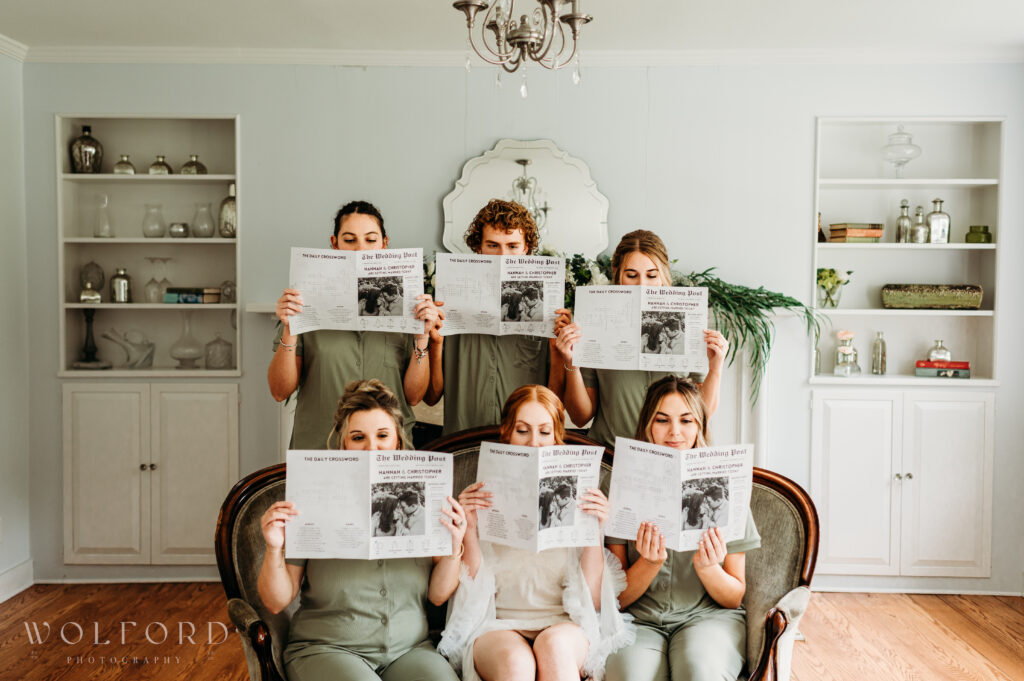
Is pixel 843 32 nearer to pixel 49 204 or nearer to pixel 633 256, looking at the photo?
pixel 633 256

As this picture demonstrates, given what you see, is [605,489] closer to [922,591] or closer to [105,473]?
[922,591]

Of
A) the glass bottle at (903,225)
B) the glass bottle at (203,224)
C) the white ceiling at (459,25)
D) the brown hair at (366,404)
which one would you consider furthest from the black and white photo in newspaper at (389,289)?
the glass bottle at (903,225)

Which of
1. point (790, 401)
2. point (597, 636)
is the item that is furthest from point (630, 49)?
point (597, 636)

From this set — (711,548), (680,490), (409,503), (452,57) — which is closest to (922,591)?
(711,548)

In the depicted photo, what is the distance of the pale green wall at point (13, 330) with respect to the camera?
11.7 feet

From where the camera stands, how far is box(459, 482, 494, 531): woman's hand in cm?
180

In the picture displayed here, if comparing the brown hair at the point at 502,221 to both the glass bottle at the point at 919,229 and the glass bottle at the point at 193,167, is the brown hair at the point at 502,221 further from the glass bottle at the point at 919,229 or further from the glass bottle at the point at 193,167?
the glass bottle at the point at 919,229

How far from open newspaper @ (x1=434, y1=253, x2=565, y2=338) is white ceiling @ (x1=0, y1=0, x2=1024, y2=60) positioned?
55.5 inches

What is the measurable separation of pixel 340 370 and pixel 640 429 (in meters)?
0.86

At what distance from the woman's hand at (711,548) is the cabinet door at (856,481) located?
2.10 m

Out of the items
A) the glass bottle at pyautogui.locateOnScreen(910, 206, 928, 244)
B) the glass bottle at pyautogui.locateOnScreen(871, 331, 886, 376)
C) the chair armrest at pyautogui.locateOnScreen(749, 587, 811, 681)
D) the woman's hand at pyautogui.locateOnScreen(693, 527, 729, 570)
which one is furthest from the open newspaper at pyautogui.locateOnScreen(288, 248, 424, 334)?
the glass bottle at pyautogui.locateOnScreen(910, 206, 928, 244)

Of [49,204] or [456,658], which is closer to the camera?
[456,658]

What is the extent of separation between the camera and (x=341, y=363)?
2.21 m

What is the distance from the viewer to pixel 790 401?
12.2ft
